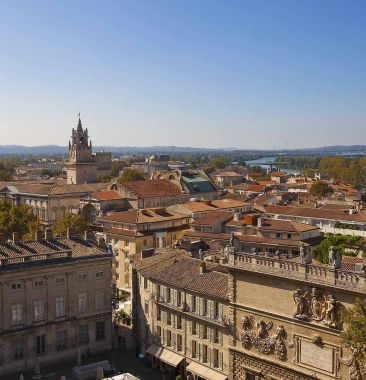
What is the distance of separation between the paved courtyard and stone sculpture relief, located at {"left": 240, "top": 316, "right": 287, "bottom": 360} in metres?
9.39

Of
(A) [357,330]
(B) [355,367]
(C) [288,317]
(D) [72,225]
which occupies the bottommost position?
(B) [355,367]

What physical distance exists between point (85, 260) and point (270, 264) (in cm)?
1871

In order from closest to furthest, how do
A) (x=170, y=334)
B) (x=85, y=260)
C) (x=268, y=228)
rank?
(x=170, y=334) → (x=85, y=260) → (x=268, y=228)

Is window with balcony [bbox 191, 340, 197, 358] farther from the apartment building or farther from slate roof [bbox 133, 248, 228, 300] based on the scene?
slate roof [bbox 133, 248, 228, 300]

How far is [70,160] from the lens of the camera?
141250mm

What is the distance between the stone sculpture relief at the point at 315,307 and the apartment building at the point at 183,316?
22.8 feet

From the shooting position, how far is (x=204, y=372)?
40344mm

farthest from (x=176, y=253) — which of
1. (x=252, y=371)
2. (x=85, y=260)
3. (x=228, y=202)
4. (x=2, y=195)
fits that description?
(x=2, y=195)

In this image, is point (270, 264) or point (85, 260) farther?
point (85, 260)

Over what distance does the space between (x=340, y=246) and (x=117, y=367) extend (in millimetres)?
27875

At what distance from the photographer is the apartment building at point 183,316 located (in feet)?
132

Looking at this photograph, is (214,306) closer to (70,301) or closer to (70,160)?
(70,301)

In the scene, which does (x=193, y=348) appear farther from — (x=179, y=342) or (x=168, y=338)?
(x=168, y=338)

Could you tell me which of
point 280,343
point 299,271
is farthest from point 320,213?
point 299,271
